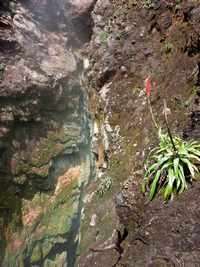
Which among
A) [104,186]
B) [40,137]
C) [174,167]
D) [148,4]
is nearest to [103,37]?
[148,4]

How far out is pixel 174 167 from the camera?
399 centimetres

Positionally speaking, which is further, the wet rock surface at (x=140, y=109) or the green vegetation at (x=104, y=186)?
the green vegetation at (x=104, y=186)

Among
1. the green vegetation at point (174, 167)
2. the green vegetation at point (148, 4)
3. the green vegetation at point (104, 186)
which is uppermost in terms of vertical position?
the green vegetation at point (148, 4)

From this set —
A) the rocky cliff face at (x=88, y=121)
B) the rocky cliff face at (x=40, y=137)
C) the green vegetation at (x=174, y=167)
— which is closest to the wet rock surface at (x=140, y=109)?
the rocky cliff face at (x=88, y=121)

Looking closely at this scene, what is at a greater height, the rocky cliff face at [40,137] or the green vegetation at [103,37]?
the green vegetation at [103,37]

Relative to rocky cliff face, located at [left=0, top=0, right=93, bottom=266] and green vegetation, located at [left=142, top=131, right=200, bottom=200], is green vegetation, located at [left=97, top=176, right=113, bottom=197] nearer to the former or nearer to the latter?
rocky cliff face, located at [left=0, top=0, right=93, bottom=266]

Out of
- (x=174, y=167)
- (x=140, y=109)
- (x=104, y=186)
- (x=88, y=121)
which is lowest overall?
(x=174, y=167)

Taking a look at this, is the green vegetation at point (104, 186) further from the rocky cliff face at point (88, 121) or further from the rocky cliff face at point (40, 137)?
the rocky cliff face at point (40, 137)

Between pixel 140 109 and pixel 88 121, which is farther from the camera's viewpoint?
pixel 88 121

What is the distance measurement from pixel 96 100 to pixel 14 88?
2.20 metres

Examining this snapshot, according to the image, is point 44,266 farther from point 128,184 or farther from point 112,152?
point 128,184

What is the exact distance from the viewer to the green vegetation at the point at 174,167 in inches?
157

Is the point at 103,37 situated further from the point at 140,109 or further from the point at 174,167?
the point at 174,167

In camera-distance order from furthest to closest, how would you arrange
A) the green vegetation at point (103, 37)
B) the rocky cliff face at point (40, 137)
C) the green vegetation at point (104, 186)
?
the green vegetation at point (103, 37) < the rocky cliff face at point (40, 137) < the green vegetation at point (104, 186)
